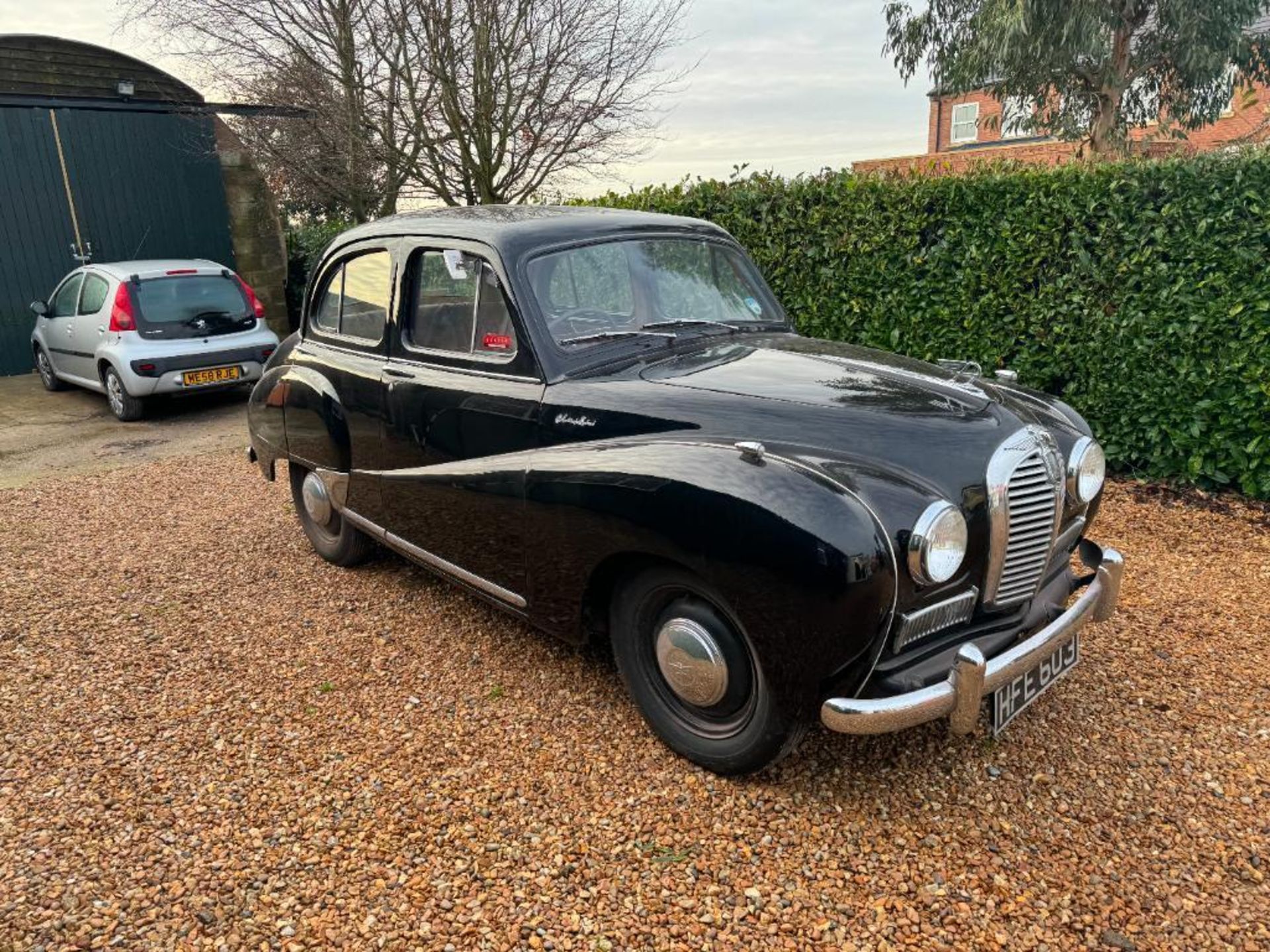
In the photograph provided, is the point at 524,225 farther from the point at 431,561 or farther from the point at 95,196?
the point at 95,196

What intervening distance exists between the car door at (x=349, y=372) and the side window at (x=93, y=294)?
5968mm

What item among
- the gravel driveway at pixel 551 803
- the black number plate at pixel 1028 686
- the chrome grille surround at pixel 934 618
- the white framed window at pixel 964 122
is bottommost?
the gravel driveway at pixel 551 803

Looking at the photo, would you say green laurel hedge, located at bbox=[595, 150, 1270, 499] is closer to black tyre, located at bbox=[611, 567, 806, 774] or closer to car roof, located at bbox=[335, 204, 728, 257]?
car roof, located at bbox=[335, 204, 728, 257]

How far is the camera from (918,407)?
2.81m

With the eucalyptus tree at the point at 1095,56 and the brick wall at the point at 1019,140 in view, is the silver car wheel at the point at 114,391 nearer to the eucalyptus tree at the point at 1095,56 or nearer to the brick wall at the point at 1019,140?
the brick wall at the point at 1019,140

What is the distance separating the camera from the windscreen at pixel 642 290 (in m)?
3.36

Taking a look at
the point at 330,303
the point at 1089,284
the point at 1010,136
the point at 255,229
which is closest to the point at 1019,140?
the point at 1010,136

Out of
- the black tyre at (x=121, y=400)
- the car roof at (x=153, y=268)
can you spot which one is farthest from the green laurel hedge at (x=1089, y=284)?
the black tyre at (x=121, y=400)

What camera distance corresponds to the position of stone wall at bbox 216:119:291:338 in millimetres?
12836

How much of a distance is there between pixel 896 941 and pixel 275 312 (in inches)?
510

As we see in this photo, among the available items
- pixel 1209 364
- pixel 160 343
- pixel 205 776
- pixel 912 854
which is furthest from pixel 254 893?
pixel 160 343

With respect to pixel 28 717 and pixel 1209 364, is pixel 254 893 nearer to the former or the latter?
pixel 28 717

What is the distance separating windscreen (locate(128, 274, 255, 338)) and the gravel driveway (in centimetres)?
544

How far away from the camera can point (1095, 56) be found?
14086 mm
